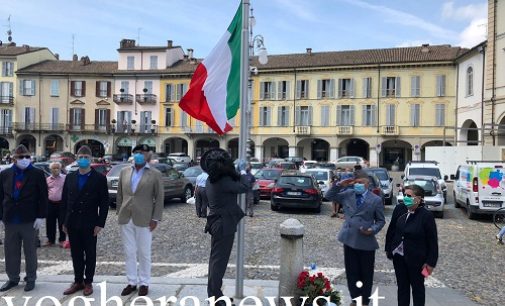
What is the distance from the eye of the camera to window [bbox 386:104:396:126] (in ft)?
160

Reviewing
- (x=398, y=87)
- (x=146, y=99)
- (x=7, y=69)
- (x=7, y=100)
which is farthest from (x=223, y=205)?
(x=7, y=69)

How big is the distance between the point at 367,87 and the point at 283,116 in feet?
31.1

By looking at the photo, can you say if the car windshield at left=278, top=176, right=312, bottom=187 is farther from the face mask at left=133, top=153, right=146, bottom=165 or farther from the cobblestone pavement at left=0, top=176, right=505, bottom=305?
the face mask at left=133, top=153, right=146, bottom=165

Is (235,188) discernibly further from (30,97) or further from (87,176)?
(30,97)

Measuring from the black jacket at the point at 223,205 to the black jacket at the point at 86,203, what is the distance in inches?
66.1

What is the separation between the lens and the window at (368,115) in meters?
49.4

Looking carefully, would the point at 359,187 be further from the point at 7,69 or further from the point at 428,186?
the point at 7,69

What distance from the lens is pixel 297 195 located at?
17188 mm

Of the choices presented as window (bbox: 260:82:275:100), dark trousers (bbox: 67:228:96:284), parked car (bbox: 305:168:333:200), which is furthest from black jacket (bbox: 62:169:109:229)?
window (bbox: 260:82:275:100)

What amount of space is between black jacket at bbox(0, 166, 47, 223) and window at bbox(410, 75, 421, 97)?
46.0 metres

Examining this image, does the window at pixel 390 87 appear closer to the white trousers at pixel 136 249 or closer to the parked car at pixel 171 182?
the parked car at pixel 171 182

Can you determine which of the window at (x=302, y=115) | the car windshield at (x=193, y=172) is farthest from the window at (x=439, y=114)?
the car windshield at (x=193, y=172)

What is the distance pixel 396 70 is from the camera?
159 feet

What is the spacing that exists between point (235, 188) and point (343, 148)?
4735cm
